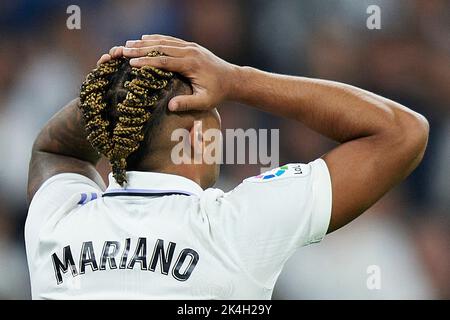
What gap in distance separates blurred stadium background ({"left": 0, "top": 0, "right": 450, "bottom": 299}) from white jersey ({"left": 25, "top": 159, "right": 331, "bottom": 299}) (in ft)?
6.31

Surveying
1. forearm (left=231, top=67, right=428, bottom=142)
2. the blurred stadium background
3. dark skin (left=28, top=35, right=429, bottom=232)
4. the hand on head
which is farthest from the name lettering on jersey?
the blurred stadium background

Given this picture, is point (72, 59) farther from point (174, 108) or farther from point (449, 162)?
point (174, 108)

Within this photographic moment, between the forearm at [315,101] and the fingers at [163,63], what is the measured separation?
160 millimetres

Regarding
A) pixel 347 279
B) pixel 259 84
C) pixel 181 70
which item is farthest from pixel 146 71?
pixel 347 279

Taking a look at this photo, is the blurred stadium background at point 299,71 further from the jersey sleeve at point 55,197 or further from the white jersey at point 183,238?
the white jersey at point 183,238

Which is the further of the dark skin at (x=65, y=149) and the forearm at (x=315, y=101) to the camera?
the dark skin at (x=65, y=149)

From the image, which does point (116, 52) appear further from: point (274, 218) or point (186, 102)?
point (274, 218)

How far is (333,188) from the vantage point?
1.70 meters

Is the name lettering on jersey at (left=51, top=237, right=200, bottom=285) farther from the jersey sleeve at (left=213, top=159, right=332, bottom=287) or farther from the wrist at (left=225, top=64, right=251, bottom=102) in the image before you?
the wrist at (left=225, top=64, right=251, bottom=102)

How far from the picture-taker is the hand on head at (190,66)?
1.75m

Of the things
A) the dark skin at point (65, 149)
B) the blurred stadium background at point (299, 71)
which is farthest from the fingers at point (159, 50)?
the blurred stadium background at point (299, 71)

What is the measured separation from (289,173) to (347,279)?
194cm

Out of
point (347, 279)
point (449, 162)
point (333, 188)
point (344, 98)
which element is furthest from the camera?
point (449, 162)

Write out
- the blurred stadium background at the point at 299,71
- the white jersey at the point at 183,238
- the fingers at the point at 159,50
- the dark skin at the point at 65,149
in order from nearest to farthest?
the white jersey at the point at 183,238, the fingers at the point at 159,50, the dark skin at the point at 65,149, the blurred stadium background at the point at 299,71
